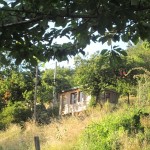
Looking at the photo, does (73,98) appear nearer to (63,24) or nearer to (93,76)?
(93,76)

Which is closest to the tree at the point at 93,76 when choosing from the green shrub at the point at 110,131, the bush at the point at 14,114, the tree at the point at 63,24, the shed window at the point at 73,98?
the bush at the point at 14,114

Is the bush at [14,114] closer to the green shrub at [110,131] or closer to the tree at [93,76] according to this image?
the tree at [93,76]

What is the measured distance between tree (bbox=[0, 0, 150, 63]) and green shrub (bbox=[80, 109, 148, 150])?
902cm

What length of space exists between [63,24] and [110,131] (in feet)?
33.8

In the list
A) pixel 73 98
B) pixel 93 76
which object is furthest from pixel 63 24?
pixel 73 98

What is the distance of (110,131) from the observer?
41.9 feet

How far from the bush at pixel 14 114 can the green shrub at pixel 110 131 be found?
18113mm

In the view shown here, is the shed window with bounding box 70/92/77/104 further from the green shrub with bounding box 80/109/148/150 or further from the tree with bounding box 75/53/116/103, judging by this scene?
the green shrub with bounding box 80/109/148/150

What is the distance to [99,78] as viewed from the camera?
3275 centimetres

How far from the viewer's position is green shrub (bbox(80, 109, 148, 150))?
1207cm

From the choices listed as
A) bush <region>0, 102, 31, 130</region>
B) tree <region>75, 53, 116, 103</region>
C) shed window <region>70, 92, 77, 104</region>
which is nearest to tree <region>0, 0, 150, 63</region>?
bush <region>0, 102, 31, 130</region>

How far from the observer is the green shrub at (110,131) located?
475 inches

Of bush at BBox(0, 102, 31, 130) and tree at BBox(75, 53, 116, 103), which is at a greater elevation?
tree at BBox(75, 53, 116, 103)

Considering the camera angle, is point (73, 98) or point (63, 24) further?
point (73, 98)
